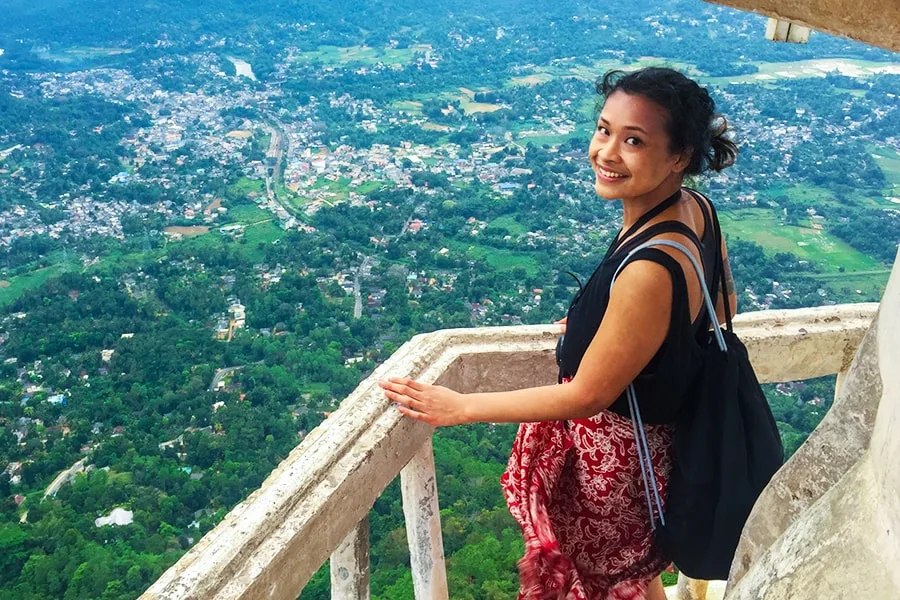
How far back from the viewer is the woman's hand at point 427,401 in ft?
4.80

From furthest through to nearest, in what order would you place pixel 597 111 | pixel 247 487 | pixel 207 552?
pixel 247 487, pixel 597 111, pixel 207 552

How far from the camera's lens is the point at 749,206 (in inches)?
932

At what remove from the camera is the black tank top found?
120 cm

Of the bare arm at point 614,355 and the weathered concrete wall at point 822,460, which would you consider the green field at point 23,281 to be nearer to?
the bare arm at point 614,355

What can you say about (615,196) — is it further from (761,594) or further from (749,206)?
(749,206)

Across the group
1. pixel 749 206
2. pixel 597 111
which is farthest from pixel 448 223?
pixel 597 111

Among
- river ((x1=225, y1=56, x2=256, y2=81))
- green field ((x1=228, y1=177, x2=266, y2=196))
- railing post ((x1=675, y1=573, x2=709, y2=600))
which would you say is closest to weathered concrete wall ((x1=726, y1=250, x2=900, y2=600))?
railing post ((x1=675, y1=573, x2=709, y2=600))

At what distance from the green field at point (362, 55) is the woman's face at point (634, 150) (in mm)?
46926

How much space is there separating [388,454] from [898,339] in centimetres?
94

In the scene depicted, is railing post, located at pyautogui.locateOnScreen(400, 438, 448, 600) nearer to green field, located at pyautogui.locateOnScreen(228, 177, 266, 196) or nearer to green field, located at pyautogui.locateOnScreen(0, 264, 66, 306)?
green field, located at pyautogui.locateOnScreen(0, 264, 66, 306)

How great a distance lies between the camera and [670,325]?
120 centimetres

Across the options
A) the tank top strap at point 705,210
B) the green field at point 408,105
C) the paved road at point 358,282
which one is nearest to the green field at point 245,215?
the paved road at point 358,282

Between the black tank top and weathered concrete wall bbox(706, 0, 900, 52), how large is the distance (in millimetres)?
372

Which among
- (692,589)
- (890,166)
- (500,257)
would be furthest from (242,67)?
(692,589)
